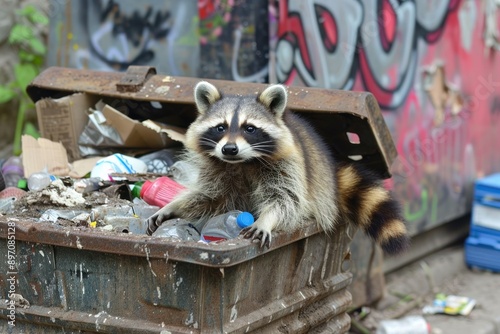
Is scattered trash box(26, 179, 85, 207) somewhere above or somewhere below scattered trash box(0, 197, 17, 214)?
above

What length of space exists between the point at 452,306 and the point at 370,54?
6.42 ft

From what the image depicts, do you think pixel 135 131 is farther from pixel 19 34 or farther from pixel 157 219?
pixel 19 34

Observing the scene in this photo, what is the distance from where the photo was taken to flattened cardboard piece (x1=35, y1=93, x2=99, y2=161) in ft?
13.0

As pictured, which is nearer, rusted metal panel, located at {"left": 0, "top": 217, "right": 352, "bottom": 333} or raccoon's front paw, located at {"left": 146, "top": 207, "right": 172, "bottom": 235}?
rusted metal panel, located at {"left": 0, "top": 217, "right": 352, "bottom": 333}

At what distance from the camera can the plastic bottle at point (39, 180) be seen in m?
3.54

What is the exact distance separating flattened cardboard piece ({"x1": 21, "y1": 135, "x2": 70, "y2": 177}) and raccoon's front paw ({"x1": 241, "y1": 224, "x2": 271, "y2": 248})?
59.5 inches

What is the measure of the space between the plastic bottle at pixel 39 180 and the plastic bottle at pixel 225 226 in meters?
0.99

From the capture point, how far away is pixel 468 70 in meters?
6.59

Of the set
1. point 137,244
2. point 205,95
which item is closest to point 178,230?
point 137,244

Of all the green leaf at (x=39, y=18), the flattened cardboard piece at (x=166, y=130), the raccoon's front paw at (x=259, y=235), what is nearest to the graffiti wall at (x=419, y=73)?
the flattened cardboard piece at (x=166, y=130)

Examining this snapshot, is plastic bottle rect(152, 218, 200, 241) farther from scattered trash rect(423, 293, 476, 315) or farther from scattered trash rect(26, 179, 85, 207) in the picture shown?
scattered trash rect(423, 293, 476, 315)

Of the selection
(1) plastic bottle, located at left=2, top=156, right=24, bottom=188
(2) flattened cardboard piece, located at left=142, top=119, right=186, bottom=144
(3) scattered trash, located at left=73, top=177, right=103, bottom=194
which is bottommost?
(1) plastic bottle, located at left=2, top=156, right=24, bottom=188

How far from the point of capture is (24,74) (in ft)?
18.0

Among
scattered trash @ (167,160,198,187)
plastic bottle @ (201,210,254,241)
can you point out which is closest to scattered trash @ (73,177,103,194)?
scattered trash @ (167,160,198,187)
